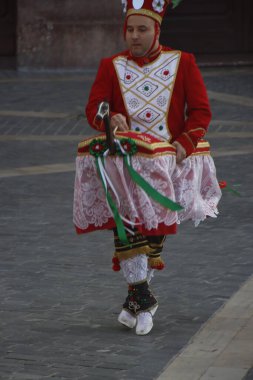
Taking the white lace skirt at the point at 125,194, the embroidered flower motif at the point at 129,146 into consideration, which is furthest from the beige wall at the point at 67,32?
the embroidered flower motif at the point at 129,146

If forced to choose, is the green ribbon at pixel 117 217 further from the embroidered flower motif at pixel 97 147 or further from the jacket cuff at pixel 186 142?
the jacket cuff at pixel 186 142

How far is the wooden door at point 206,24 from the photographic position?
19.5 metres

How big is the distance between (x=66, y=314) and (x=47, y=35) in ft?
36.5

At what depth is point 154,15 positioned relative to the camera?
6801mm

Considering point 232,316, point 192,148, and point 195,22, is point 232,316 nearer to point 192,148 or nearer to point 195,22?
point 192,148

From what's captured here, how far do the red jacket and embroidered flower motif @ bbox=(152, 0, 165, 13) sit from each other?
24 centimetres

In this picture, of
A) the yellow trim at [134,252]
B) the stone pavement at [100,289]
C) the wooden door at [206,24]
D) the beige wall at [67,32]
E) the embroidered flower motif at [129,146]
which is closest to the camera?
the stone pavement at [100,289]

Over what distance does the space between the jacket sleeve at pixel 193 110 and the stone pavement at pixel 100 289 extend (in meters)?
1.04

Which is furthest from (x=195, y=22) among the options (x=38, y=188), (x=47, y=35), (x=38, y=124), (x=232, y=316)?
(x=232, y=316)

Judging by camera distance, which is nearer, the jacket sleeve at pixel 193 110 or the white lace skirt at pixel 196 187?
the jacket sleeve at pixel 193 110

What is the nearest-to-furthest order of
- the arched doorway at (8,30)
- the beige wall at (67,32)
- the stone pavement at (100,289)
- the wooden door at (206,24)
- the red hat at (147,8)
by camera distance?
the stone pavement at (100,289), the red hat at (147,8), the beige wall at (67,32), the arched doorway at (8,30), the wooden door at (206,24)

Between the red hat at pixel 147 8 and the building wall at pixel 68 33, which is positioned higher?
the red hat at pixel 147 8

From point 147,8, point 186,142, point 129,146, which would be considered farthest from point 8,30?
point 129,146

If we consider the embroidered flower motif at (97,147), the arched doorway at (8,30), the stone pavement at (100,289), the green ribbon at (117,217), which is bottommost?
the arched doorway at (8,30)
